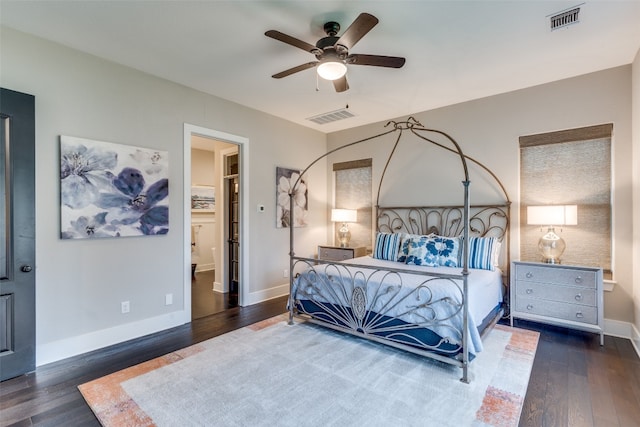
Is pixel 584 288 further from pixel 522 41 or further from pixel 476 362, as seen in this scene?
pixel 522 41

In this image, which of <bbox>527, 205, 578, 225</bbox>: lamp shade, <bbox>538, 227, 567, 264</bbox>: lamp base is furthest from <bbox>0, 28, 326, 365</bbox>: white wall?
<bbox>538, 227, 567, 264</bbox>: lamp base

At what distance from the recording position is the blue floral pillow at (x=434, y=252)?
3.67m

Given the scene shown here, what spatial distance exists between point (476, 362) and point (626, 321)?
6.32 feet

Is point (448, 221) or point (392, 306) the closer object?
point (392, 306)

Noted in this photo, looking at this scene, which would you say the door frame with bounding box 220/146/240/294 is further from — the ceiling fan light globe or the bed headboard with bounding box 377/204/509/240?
the ceiling fan light globe

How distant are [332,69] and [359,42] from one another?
0.53 meters

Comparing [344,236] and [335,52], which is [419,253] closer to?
[344,236]

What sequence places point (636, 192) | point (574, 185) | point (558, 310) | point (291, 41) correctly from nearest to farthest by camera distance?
point (291, 41), point (636, 192), point (558, 310), point (574, 185)

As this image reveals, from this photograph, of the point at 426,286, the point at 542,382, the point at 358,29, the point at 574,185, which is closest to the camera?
the point at 358,29

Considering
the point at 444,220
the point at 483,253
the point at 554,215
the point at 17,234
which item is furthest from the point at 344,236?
the point at 17,234

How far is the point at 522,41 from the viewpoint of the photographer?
279cm

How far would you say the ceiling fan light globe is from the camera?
249cm

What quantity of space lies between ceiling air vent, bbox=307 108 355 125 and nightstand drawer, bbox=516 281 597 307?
3.21 m

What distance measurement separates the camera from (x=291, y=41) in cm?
229
